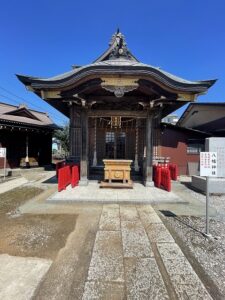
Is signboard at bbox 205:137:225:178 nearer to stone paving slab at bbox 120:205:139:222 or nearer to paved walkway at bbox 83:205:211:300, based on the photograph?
stone paving slab at bbox 120:205:139:222

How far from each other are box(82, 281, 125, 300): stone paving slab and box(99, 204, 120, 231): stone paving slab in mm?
2125

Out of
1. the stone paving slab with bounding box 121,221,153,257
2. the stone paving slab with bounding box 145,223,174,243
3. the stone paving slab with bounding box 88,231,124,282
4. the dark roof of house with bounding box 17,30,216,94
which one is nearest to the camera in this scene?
the stone paving slab with bounding box 88,231,124,282

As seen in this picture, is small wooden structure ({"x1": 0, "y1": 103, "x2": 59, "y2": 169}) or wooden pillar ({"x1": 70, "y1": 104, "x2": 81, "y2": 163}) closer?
wooden pillar ({"x1": 70, "y1": 104, "x2": 81, "y2": 163})

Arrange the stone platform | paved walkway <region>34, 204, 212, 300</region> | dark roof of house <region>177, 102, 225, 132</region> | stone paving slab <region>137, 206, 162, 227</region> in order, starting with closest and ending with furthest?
paved walkway <region>34, 204, 212, 300</region> < stone paving slab <region>137, 206, 162, 227</region> < the stone platform < dark roof of house <region>177, 102, 225, 132</region>

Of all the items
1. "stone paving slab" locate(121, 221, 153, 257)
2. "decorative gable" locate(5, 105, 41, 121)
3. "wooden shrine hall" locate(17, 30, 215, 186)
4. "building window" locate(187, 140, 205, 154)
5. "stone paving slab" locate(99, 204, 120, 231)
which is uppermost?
"decorative gable" locate(5, 105, 41, 121)

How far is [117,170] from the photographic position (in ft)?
33.6

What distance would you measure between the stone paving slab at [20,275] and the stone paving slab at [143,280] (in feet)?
4.23

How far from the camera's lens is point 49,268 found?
11.9ft

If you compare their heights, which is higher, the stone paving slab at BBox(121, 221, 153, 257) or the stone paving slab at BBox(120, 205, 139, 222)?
the stone paving slab at BBox(120, 205, 139, 222)

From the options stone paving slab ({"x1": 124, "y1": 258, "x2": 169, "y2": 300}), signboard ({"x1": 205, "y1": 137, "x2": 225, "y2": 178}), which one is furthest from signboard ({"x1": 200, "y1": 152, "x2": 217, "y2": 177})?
signboard ({"x1": 205, "y1": 137, "x2": 225, "y2": 178})

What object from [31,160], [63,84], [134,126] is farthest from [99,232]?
[31,160]

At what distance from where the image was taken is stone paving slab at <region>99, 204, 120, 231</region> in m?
5.51

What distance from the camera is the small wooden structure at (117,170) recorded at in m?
10.1

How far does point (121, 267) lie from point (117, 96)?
6.78 metres
